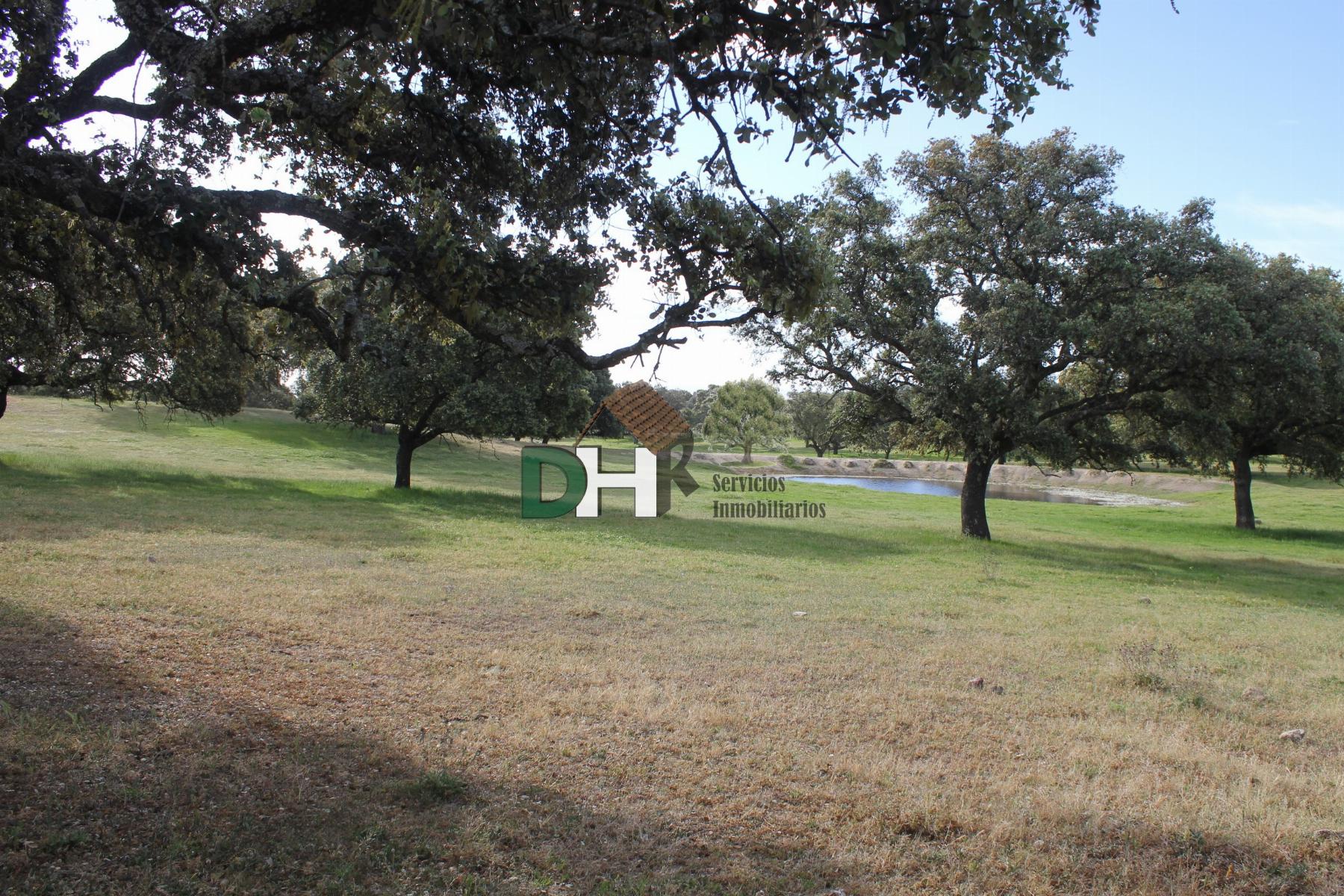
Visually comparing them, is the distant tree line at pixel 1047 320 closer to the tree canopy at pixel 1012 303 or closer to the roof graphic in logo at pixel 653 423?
the tree canopy at pixel 1012 303

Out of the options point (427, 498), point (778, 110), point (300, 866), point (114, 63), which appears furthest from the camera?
point (427, 498)

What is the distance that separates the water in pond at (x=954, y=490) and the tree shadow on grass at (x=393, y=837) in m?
40.3

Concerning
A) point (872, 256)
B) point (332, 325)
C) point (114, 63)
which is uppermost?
point (872, 256)

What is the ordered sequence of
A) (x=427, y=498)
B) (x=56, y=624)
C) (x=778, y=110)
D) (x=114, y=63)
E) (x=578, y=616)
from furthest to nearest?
(x=427, y=498) < (x=578, y=616) < (x=56, y=624) < (x=114, y=63) < (x=778, y=110)

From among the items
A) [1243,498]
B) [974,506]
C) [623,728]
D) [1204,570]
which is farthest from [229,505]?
[1243,498]

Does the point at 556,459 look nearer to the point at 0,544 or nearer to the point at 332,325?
the point at 0,544

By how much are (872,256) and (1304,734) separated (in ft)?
48.1

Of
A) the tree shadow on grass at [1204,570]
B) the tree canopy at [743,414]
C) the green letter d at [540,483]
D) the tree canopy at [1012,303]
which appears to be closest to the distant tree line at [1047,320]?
the tree canopy at [1012,303]

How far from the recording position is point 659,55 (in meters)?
4.93

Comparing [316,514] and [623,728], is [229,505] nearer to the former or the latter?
[316,514]

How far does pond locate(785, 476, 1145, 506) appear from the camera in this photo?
4503 cm

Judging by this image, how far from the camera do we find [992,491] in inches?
2056

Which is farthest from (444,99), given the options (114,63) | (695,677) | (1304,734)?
(1304,734)

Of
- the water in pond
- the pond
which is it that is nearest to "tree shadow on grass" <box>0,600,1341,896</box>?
the water in pond
